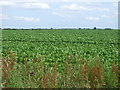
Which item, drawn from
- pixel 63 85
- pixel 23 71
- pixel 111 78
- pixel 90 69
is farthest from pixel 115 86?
pixel 23 71

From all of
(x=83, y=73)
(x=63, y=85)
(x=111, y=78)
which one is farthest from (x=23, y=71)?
(x=111, y=78)

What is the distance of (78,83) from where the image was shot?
436cm

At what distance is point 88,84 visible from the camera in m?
4.29

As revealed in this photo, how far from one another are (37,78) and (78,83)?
620 mm

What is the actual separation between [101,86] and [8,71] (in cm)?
139

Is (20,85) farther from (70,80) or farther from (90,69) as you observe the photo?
(90,69)

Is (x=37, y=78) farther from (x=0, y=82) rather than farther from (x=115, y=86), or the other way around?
(x=115, y=86)

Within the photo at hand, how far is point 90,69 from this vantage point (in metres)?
4.39

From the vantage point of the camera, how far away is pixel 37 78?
4383 mm

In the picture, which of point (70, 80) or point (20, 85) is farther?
point (70, 80)

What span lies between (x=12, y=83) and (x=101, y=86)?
4.26ft

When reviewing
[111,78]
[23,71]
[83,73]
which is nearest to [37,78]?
[23,71]

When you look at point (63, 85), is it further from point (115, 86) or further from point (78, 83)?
point (115, 86)

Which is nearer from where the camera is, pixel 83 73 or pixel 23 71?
pixel 83 73
